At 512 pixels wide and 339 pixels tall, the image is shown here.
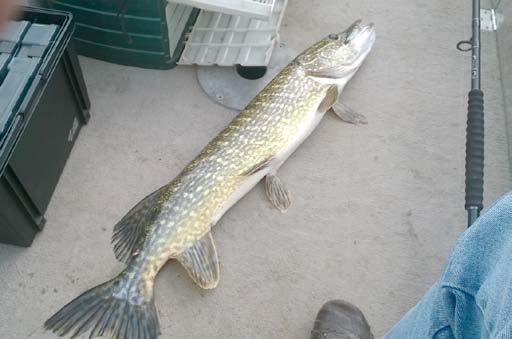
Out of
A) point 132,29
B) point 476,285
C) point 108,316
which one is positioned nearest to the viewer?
point 476,285

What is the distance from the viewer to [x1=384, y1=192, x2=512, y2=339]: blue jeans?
705mm

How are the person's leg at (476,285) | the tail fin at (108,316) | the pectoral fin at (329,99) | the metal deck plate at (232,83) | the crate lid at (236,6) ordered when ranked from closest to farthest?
1. the person's leg at (476,285)
2. the tail fin at (108,316)
3. the crate lid at (236,6)
4. the pectoral fin at (329,99)
5. the metal deck plate at (232,83)

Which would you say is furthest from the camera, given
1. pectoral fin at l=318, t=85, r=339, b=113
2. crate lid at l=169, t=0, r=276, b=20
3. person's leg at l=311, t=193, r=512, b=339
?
pectoral fin at l=318, t=85, r=339, b=113

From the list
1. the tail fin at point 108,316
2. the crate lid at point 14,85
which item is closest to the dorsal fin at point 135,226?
the tail fin at point 108,316

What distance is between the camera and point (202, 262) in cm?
152

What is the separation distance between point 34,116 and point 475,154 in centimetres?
125

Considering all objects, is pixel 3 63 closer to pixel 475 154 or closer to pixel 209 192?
pixel 209 192

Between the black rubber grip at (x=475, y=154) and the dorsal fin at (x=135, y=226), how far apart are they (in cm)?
87

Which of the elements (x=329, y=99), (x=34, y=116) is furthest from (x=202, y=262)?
(x=329, y=99)

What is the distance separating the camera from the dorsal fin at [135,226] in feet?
4.92

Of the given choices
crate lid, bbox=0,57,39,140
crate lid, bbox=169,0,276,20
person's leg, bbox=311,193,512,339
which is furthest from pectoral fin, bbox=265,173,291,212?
person's leg, bbox=311,193,512,339

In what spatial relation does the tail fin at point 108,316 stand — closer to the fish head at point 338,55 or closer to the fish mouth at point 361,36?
the fish head at point 338,55

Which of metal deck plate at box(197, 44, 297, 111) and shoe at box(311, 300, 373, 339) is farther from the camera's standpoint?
metal deck plate at box(197, 44, 297, 111)

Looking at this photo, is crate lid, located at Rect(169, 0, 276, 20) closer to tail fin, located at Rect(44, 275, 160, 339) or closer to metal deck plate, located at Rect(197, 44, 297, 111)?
metal deck plate, located at Rect(197, 44, 297, 111)
